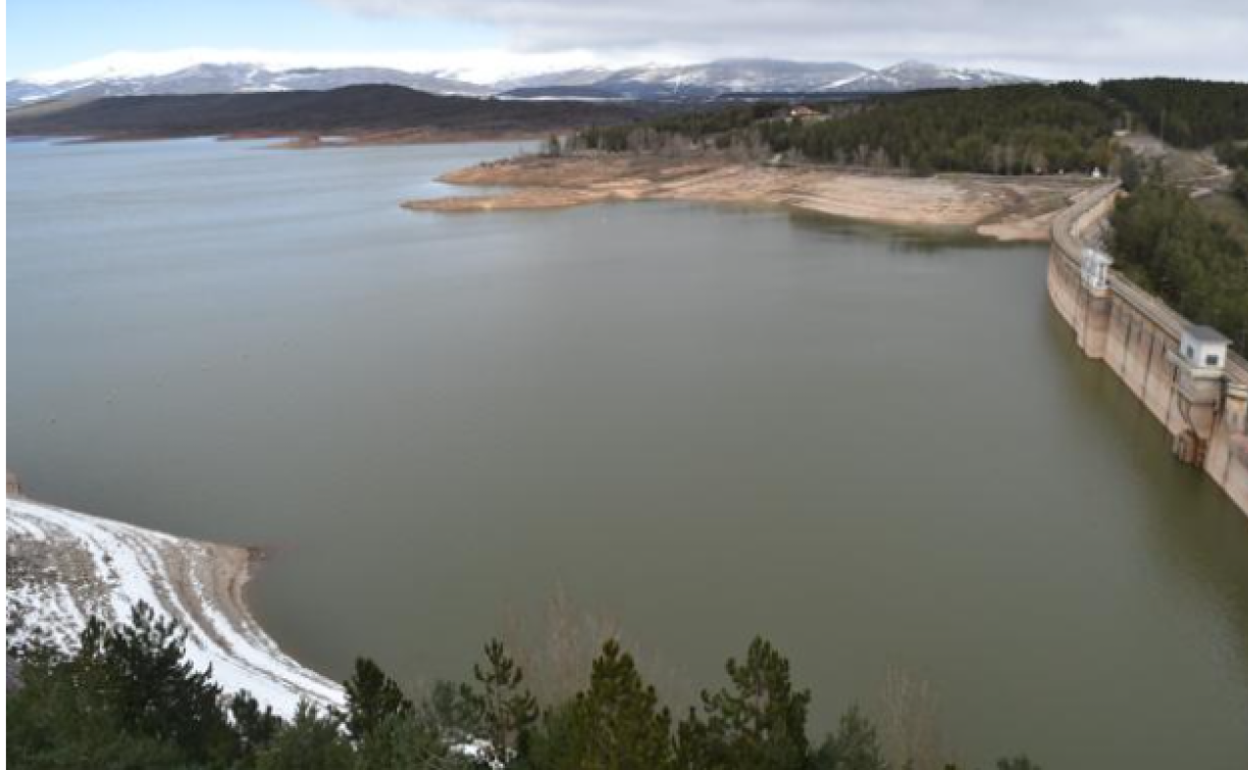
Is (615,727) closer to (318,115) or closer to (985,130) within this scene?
(985,130)

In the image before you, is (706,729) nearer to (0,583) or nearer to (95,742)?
(95,742)

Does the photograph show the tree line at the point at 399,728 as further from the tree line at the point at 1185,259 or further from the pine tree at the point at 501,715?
the tree line at the point at 1185,259

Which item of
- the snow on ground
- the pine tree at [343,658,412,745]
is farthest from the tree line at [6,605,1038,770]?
the snow on ground

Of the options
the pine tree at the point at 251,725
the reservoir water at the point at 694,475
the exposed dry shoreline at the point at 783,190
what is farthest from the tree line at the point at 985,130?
the pine tree at the point at 251,725

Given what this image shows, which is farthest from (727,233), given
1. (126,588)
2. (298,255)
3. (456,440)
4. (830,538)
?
(126,588)

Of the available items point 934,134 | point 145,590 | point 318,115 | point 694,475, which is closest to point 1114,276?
point 694,475
